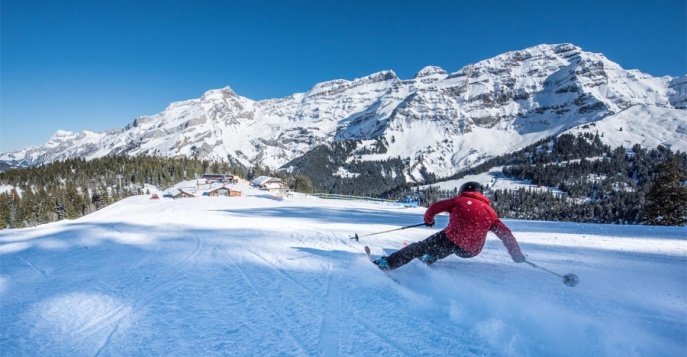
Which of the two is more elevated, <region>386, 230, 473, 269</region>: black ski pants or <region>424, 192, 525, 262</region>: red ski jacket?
<region>424, 192, 525, 262</region>: red ski jacket

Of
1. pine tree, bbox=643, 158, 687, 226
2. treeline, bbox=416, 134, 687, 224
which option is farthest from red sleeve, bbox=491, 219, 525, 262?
treeline, bbox=416, 134, 687, 224

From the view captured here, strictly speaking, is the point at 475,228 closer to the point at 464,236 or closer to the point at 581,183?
the point at 464,236

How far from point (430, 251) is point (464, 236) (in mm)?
670

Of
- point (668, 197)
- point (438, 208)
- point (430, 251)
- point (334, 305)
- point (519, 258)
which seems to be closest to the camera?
point (334, 305)

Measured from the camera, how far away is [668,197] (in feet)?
87.5

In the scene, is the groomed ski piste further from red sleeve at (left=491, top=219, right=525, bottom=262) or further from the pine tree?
the pine tree

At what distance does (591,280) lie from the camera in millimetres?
5316

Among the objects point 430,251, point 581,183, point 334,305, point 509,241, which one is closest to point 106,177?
point 430,251

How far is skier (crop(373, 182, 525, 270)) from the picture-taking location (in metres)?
5.86

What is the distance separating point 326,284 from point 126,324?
8.87ft

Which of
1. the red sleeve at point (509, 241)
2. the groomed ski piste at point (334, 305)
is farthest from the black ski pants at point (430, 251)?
the red sleeve at point (509, 241)

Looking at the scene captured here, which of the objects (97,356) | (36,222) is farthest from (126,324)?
(36,222)

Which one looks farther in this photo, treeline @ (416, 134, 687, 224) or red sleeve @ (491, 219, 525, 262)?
treeline @ (416, 134, 687, 224)

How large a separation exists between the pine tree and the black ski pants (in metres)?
31.7
